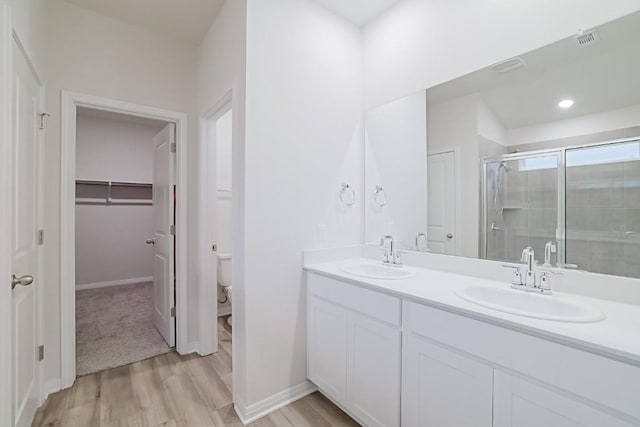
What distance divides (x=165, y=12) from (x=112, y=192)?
11.9 ft

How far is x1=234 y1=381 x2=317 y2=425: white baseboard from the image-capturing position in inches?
68.2

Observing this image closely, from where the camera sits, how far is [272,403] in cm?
183

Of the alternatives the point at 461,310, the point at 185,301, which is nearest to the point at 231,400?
the point at 185,301

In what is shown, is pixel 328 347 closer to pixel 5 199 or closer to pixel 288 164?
pixel 288 164

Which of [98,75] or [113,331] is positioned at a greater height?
[98,75]

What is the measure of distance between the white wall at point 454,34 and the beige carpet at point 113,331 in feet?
9.77

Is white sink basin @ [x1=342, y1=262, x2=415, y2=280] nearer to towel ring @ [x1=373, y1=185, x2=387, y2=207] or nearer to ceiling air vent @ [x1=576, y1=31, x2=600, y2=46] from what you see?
towel ring @ [x1=373, y1=185, x2=387, y2=207]

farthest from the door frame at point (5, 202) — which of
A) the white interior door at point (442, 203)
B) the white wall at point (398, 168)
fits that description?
the white interior door at point (442, 203)

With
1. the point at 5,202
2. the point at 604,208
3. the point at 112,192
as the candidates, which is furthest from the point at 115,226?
the point at 604,208

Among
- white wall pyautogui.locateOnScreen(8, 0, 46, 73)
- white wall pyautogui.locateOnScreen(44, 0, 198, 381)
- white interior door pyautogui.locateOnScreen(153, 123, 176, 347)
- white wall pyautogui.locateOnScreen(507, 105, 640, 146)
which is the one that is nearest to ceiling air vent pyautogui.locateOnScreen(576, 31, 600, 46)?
white wall pyautogui.locateOnScreen(507, 105, 640, 146)

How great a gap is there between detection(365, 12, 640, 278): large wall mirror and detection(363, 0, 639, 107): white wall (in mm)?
64

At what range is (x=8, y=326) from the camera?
1167mm

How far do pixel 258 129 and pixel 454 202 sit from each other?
133cm

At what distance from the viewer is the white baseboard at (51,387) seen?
192cm
